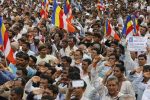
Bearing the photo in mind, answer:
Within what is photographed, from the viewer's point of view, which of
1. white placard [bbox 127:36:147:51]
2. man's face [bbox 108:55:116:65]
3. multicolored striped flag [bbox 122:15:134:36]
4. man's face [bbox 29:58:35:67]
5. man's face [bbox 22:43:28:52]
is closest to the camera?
man's face [bbox 108:55:116:65]

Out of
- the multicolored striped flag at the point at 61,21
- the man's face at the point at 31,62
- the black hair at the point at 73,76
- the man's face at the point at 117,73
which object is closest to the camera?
the black hair at the point at 73,76

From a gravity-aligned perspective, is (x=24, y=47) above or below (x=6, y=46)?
below

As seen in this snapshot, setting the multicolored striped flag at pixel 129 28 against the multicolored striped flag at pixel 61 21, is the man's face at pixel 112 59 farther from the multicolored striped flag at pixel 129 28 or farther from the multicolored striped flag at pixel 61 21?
the multicolored striped flag at pixel 61 21

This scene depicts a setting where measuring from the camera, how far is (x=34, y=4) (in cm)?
1970

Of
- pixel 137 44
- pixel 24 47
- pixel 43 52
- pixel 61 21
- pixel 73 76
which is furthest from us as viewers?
pixel 61 21

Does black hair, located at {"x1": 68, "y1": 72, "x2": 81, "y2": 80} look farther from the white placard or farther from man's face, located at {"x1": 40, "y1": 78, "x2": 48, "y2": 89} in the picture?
the white placard

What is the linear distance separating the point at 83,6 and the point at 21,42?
1032 cm

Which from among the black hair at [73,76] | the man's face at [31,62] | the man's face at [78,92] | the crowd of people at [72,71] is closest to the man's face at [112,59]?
the crowd of people at [72,71]

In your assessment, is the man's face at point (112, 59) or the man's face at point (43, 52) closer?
the man's face at point (112, 59)

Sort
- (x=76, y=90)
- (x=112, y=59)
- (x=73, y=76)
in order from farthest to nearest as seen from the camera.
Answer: (x=112, y=59)
(x=73, y=76)
(x=76, y=90)

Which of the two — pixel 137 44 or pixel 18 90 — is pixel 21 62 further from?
pixel 137 44

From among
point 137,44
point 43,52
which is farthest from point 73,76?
point 43,52

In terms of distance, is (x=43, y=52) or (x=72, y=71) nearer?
(x=72, y=71)

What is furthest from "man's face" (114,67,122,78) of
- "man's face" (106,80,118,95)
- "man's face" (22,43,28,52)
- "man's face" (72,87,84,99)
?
"man's face" (22,43,28,52)
